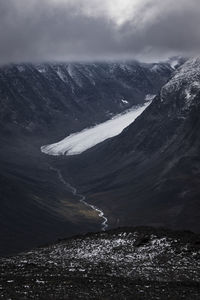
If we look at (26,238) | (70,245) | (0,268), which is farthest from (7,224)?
(0,268)

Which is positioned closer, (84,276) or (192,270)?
(84,276)

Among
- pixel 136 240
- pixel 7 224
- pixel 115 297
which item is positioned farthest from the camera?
A: pixel 7 224

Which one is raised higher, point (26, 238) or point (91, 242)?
point (91, 242)

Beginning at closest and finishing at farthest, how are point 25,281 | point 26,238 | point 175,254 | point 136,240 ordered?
point 25,281, point 175,254, point 136,240, point 26,238

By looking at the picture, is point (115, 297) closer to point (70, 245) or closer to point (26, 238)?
point (70, 245)

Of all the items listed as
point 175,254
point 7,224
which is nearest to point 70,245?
point 175,254

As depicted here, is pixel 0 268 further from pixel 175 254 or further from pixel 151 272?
pixel 175 254
